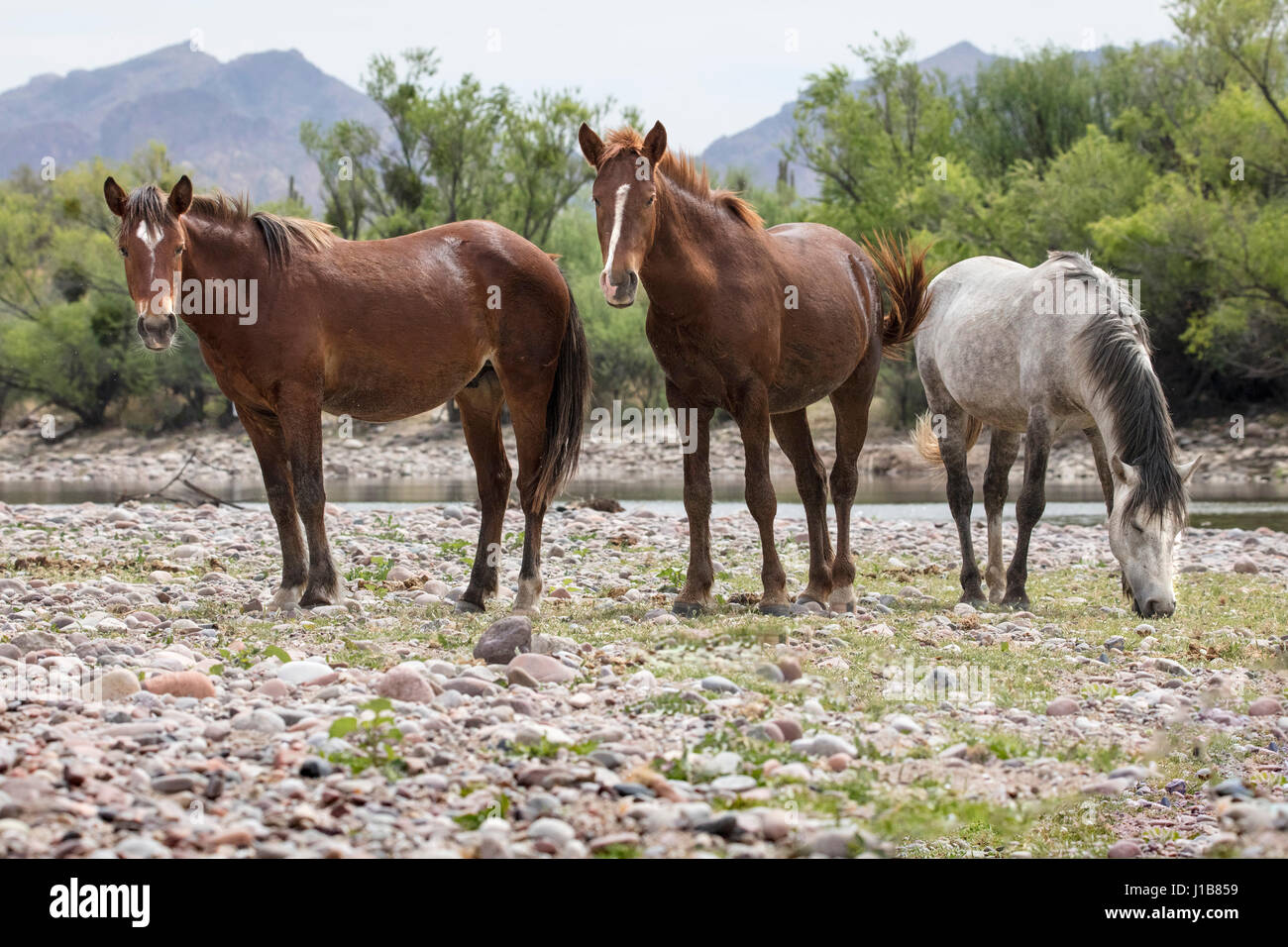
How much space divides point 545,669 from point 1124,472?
14.2ft

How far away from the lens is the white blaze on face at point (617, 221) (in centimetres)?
671

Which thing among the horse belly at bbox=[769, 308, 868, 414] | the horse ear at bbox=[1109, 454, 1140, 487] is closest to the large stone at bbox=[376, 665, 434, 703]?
the horse belly at bbox=[769, 308, 868, 414]

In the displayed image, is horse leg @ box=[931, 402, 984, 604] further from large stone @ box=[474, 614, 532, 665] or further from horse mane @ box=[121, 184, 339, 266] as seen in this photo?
horse mane @ box=[121, 184, 339, 266]

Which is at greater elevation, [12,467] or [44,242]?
[44,242]

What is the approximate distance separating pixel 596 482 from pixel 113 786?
24642mm

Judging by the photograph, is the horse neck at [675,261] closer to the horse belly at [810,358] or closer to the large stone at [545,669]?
the horse belly at [810,358]

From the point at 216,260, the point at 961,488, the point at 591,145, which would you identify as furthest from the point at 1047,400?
the point at 216,260

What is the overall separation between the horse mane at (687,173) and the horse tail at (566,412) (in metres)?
1.08

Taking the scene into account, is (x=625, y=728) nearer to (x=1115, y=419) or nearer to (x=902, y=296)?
(x=1115, y=419)

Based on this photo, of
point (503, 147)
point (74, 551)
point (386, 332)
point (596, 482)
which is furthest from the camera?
point (503, 147)

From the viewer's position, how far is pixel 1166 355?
33062mm

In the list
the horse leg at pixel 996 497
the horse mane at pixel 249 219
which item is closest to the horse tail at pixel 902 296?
the horse leg at pixel 996 497
